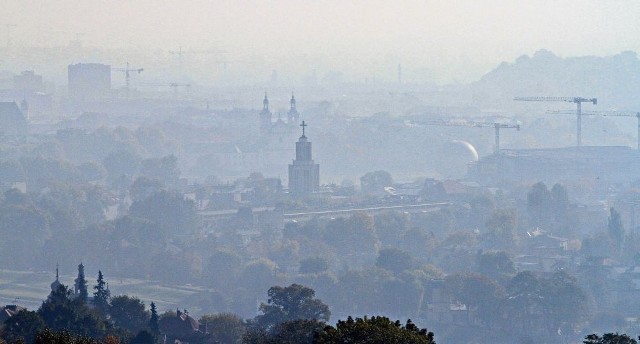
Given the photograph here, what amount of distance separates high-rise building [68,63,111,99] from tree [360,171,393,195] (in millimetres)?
56764

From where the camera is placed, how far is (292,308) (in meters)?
30.5

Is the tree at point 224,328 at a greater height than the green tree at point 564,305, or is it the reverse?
the tree at point 224,328

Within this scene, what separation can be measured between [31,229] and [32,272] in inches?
237

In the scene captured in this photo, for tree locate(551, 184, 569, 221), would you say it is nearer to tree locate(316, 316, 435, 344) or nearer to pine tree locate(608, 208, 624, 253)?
pine tree locate(608, 208, 624, 253)

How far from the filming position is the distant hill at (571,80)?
130750mm

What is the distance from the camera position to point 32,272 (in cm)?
4747

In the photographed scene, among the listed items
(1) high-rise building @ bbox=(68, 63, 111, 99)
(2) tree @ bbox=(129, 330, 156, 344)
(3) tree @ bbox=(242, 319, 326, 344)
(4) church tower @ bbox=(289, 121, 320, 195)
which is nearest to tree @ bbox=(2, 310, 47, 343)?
(2) tree @ bbox=(129, 330, 156, 344)

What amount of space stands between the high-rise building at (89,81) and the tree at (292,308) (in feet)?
319

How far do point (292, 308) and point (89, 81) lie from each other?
10101cm

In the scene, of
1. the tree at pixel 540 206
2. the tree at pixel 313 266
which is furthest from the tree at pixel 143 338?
the tree at pixel 540 206

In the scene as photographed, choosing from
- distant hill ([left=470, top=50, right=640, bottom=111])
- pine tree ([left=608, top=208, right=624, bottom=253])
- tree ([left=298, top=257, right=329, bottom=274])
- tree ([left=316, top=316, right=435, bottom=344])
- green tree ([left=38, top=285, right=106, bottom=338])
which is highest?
distant hill ([left=470, top=50, right=640, bottom=111])

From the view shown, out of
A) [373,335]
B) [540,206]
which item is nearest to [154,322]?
[373,335]

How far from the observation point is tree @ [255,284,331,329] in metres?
30.2

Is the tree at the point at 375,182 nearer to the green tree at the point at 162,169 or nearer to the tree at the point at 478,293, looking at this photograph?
the green tree at the point at 162,169
